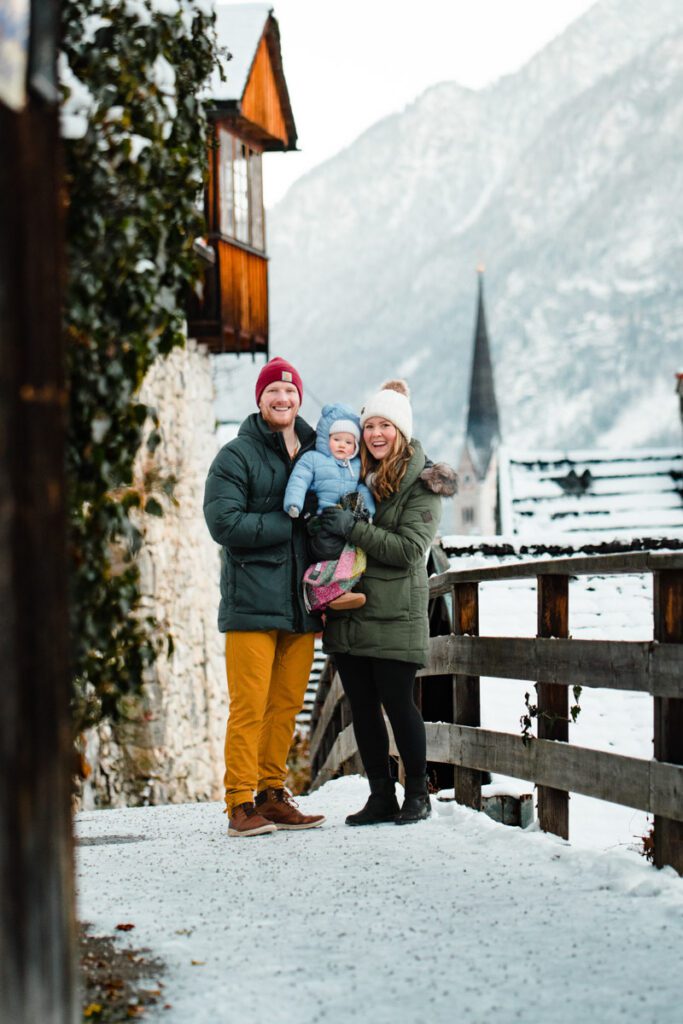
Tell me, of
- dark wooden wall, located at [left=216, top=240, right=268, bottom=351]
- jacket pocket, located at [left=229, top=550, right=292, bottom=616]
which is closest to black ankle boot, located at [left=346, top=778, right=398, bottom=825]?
jacket pocket, located at [left=229, top=550, right=292, bottom=616]

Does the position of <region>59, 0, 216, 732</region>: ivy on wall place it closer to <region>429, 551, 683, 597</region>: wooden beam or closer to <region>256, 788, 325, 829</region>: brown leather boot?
<region>429, 551, 683, 597</region>: wooden beam

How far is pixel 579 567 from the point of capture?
4.79 m

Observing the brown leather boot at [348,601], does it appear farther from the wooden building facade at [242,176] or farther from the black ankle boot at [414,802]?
the wooden building facade at [242,176]

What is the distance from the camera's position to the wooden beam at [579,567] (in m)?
4.33

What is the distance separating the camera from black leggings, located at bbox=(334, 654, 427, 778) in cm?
568

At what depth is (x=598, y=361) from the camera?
7003 inches

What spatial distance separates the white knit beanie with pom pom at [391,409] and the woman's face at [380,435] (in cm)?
2

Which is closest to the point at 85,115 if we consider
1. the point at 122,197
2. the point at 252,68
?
the point at 122,197

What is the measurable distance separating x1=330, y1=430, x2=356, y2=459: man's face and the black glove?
0.72 ft

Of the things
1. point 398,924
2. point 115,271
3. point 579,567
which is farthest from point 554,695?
point 115,271

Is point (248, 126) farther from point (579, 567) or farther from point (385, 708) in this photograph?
point (579, 567)

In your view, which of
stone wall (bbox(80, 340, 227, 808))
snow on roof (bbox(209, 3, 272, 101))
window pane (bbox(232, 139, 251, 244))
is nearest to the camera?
stone wall (bbox(80, 340, 227, 808))

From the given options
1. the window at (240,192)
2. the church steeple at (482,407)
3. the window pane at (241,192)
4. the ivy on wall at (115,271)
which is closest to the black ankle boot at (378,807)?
the ivy on wall at (115,271)

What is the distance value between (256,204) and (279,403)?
42.9 feet
